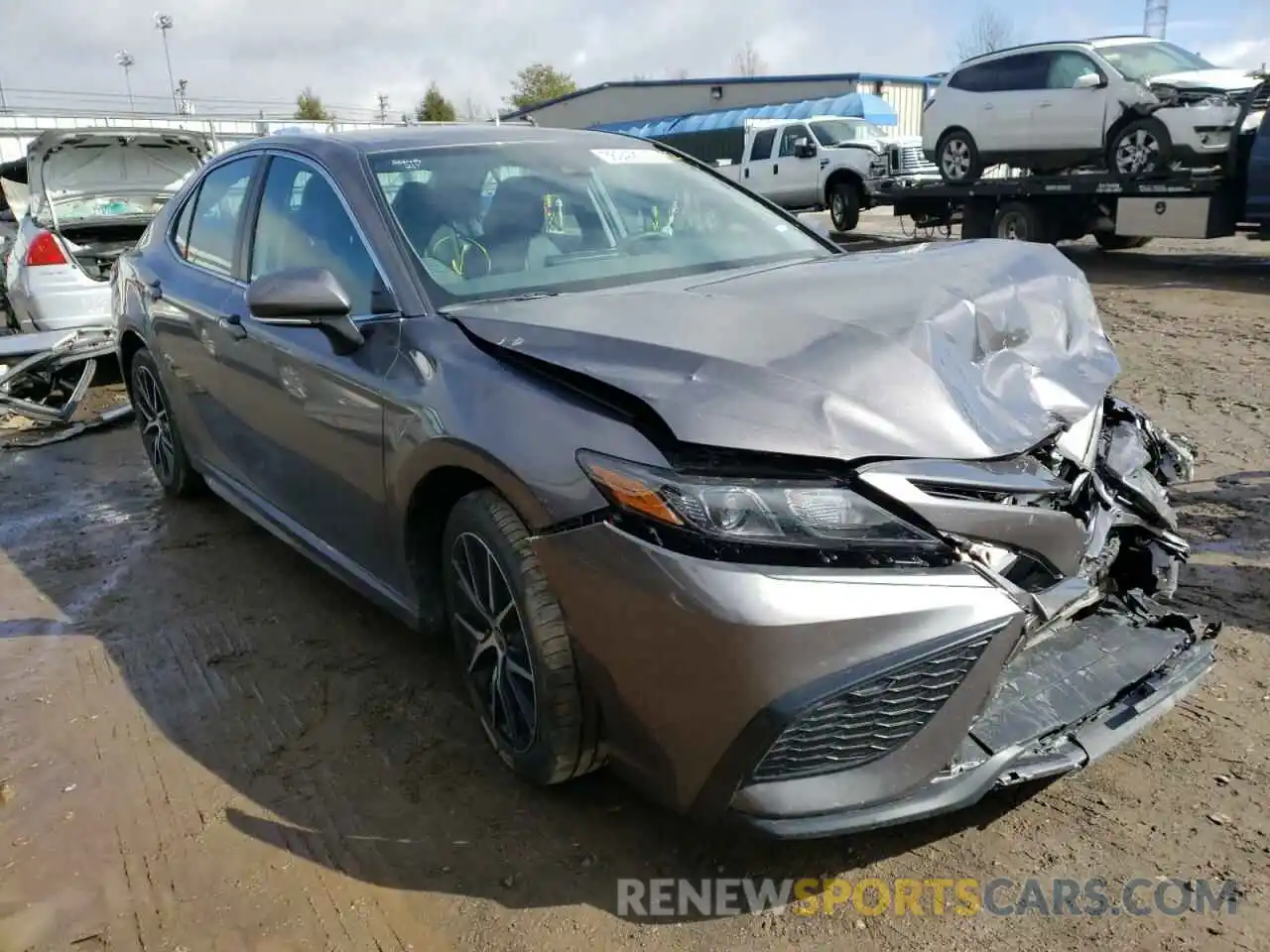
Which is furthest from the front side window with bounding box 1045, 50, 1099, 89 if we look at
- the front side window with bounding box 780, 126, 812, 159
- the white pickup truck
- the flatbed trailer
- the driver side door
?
the front side window with bounding box 780, 126, 812, 159

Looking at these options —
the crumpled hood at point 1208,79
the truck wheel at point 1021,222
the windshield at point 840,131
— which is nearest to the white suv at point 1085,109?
the crumpled hood at point 1208,79

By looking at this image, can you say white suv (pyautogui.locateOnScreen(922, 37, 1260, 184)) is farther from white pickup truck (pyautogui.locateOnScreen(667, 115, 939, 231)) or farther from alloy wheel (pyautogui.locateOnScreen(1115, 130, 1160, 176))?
white pickup truck (pyautogui.locateOnScreen(667, 115, 939, 231))

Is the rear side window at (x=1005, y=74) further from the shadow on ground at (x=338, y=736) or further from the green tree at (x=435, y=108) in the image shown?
the green tree at (x=435, y=108)

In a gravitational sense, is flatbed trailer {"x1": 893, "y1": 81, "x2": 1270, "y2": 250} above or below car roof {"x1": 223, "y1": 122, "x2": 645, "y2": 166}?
below

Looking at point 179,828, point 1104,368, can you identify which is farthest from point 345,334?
point 1104,368

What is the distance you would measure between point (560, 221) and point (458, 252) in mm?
414

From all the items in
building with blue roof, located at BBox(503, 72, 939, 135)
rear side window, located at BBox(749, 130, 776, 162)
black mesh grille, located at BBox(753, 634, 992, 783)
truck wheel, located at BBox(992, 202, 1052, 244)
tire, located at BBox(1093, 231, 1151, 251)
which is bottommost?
tire, located at BBox(1093, 231, 1151, 251)

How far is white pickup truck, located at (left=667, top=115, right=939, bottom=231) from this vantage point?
716 inches

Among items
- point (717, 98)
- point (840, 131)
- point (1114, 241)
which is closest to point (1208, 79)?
point (1114, 241)

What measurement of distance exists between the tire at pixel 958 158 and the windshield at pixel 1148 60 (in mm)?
2189

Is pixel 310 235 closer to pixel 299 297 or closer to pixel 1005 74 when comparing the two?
pixel 299 297

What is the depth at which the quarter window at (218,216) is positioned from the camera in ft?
13.3

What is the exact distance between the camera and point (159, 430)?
17.0ft

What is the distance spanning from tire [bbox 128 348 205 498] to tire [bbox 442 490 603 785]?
2648mm
